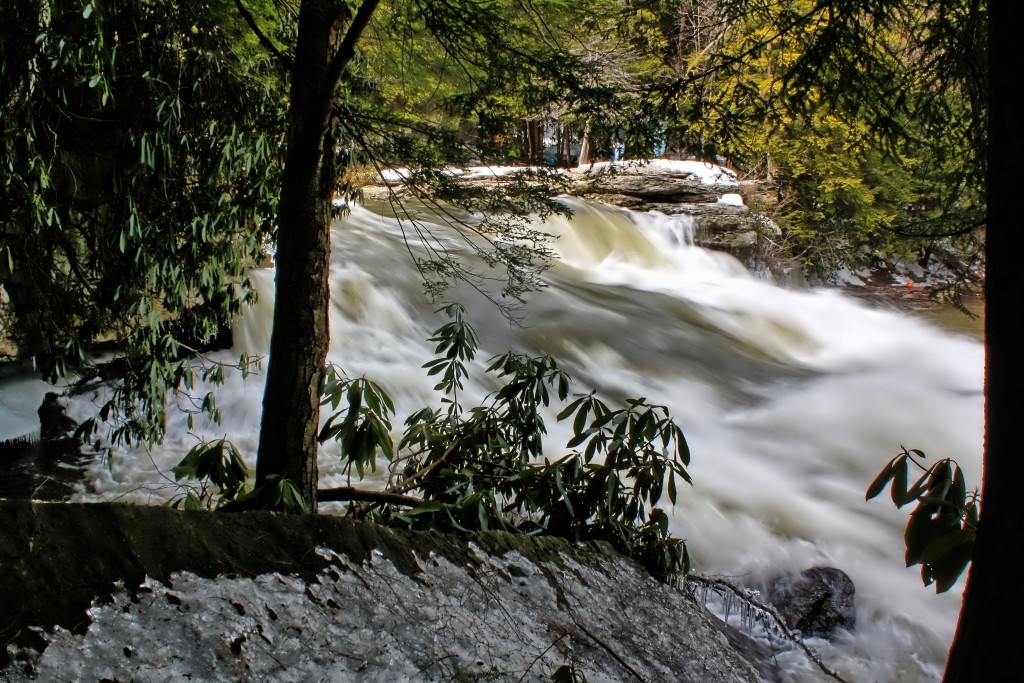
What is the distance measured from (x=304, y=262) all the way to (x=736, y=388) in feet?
22.4

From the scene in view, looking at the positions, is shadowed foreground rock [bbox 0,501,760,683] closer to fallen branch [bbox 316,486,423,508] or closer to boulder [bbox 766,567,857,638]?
fallen branch [bbox 316,486,423,508]

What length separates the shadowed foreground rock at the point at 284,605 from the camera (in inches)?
50.5

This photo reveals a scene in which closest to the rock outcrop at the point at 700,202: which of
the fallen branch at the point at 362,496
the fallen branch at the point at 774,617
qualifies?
the fallen branch at the point at 774,617

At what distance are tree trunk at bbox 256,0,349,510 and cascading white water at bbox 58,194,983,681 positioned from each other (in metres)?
0.69

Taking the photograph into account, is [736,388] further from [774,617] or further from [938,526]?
[938,526]

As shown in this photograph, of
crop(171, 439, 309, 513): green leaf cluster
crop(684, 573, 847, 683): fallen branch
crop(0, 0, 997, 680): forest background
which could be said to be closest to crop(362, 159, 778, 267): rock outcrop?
crop(0, 0, 997, 680): forest background

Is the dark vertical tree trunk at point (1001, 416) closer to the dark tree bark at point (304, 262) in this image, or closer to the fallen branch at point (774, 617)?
the dark tree bark at point (304, 262)

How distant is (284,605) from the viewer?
1.58 meters

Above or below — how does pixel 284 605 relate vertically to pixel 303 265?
below

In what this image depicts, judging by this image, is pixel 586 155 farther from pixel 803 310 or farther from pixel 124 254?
pixel 124 254

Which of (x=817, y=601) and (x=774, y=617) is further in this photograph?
(x=817, y=601)

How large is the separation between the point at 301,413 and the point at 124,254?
→ 9.50 feet

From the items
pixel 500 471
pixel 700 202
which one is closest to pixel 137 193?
pixel 500 471

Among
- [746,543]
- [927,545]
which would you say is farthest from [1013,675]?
[746,543]
